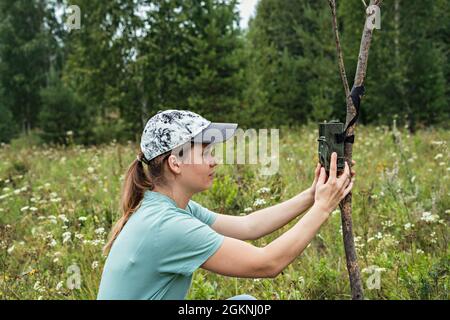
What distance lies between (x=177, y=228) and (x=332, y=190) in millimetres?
566

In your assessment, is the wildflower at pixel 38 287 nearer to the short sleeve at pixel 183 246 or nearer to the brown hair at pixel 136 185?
the brown hair at pixel 136 185

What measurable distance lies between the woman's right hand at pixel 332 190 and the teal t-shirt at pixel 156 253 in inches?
14.8

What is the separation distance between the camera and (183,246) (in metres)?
1.75

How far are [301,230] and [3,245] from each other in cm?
234

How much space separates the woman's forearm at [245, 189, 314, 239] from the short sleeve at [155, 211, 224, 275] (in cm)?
55

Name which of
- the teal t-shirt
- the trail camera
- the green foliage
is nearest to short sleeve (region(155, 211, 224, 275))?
the teal t-shirt

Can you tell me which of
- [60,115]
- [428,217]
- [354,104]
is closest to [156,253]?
[354,104]

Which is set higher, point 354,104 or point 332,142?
point 354,104

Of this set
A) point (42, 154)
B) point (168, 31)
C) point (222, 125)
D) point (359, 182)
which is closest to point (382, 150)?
point (359, 182)

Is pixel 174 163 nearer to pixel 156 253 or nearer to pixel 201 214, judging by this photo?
pixel 156 253

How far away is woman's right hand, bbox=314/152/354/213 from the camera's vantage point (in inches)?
69.1

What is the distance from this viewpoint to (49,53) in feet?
76.0

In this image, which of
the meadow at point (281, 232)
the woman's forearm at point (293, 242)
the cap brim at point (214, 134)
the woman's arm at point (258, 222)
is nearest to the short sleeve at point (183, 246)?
the woman's forearm at point (293, 242)

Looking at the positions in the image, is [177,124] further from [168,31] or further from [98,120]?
[98,120]
